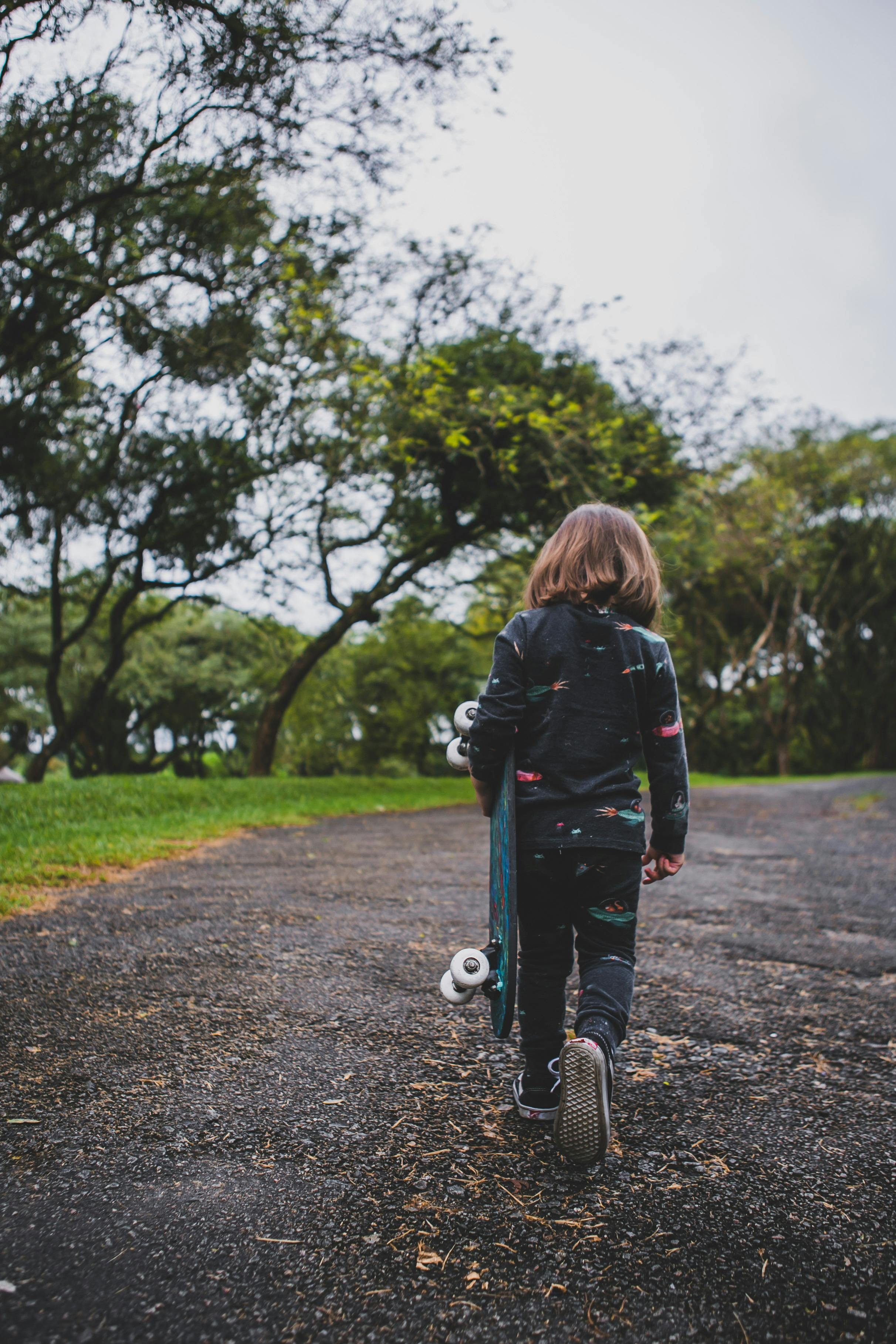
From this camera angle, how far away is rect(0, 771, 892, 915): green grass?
520 cm

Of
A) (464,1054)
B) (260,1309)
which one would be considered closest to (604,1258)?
(260,1309)

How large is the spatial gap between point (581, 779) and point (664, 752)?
27cm

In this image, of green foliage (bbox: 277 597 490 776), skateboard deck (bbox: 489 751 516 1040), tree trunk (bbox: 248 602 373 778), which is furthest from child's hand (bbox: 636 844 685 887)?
green foliage (bbox: 277 597 490 776)

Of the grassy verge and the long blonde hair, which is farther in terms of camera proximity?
the grassy verge

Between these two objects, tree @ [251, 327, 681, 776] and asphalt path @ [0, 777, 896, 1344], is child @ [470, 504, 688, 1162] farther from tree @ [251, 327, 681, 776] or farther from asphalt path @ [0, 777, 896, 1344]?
tree @ [251, 327, 681, 776]

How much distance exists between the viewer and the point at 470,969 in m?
2.01

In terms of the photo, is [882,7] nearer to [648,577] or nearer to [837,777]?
[648,577]

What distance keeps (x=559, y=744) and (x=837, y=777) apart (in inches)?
952

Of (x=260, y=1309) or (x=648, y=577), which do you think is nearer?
(x=260, y=1309)

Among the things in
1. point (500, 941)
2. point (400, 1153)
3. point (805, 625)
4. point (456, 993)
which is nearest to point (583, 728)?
point (500, 941)

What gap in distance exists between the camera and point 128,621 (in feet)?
75.8

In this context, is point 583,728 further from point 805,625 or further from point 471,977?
point 805,625

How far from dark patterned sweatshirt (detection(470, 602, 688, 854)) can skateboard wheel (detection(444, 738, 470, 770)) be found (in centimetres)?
4

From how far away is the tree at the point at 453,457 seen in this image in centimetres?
1135
